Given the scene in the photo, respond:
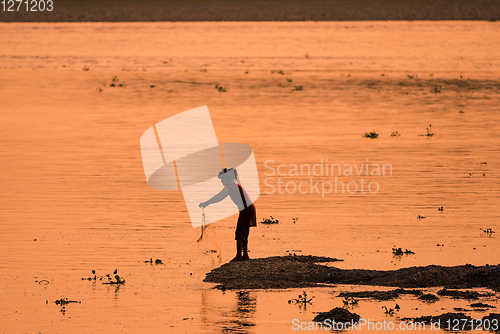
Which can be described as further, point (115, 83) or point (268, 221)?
point (115, 83)

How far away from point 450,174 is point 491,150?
20.6ft

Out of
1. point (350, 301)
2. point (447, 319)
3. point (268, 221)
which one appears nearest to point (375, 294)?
point (350, 301)

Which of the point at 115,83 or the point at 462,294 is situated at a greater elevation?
the point at 115,83

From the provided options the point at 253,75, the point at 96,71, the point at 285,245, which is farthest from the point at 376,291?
the point at 96,71

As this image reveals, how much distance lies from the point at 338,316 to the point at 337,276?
250cm

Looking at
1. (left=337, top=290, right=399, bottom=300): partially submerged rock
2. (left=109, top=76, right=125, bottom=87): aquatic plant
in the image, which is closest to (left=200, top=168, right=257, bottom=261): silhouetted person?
(left=337, top=290, right=399, bottom=300): partially submerged rock

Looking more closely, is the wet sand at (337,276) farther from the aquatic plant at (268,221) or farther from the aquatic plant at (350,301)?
the aquatic plant at (268,221)

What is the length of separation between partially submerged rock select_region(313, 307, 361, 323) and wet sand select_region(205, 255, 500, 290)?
6.66 ft

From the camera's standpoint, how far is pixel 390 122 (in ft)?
142

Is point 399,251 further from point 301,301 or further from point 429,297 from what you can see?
point 301,301
